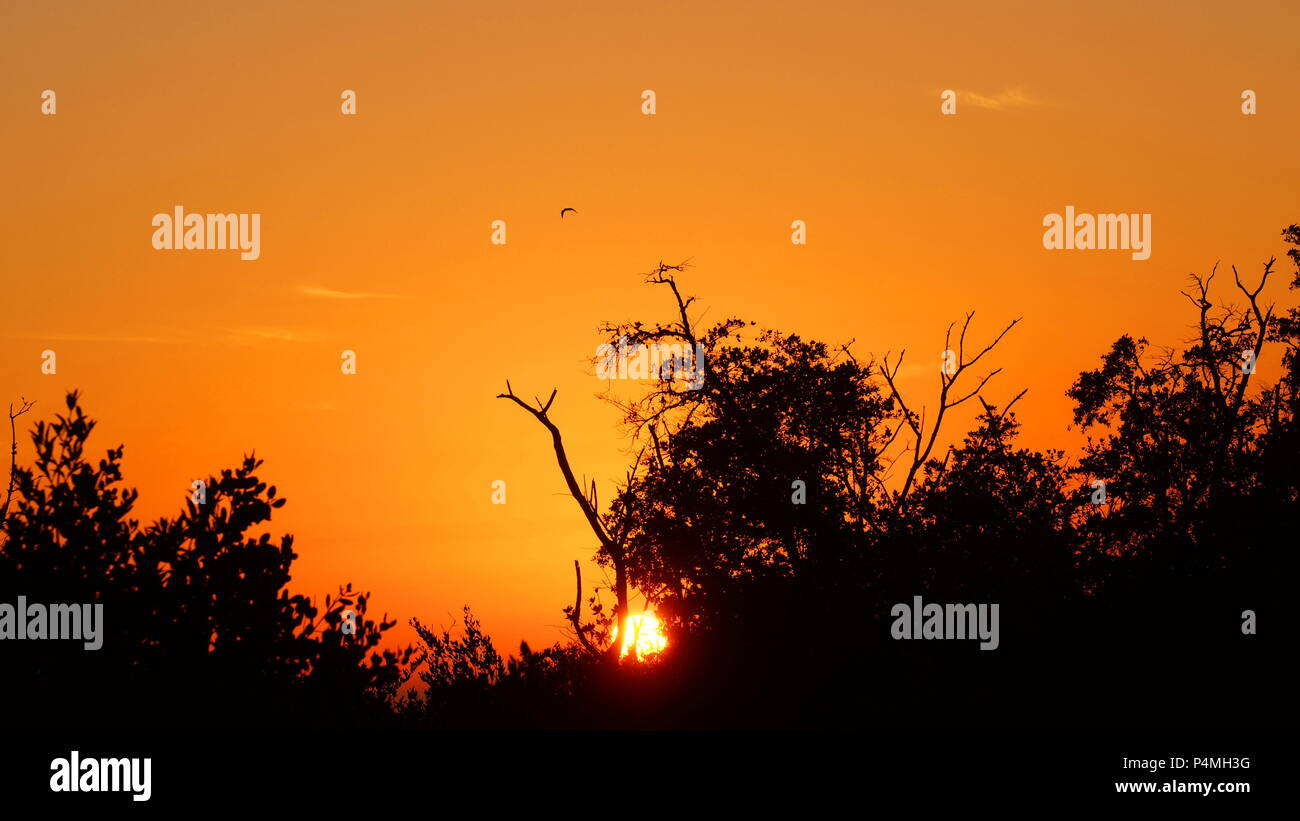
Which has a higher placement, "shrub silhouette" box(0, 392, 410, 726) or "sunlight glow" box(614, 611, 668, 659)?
"shrub silhouette" box(0, 392, 410, 726)

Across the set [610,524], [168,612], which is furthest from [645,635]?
[168,612]

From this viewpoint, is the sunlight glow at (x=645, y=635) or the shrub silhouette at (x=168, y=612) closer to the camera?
the shrub silhouette at (x=168, y=612)

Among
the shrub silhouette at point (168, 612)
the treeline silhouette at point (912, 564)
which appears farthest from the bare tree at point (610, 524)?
the shrub silhouette at point (168, 612)

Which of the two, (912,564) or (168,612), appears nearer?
(168,612)

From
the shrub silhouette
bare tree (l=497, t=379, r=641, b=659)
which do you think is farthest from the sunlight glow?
the shrub silhouette

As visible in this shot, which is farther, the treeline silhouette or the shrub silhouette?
the treeline silhouette

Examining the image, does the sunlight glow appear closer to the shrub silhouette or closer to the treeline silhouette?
the treeline silhouette

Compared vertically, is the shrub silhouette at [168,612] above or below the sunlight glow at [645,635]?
above

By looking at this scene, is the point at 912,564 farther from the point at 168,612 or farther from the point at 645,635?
the point at 168,612

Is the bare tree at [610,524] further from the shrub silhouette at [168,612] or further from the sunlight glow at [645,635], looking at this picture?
the shrub silhouette at [168,612]

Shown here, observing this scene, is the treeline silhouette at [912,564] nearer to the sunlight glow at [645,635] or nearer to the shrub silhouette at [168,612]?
the sunlight glow at [645,635]

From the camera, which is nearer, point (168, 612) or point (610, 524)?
point (168, 612)

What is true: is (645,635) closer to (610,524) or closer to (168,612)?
(610,524)
